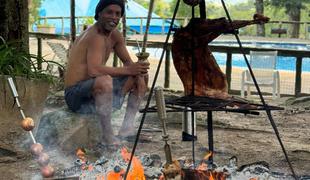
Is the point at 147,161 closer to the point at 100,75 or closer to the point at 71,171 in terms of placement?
the point at 71,171

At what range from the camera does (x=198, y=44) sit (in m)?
3.89

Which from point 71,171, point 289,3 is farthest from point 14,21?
point 289,3

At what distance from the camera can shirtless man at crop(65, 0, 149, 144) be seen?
502 cm

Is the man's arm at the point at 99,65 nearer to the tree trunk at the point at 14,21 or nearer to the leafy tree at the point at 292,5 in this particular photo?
the tree trunk at the point at 14,21

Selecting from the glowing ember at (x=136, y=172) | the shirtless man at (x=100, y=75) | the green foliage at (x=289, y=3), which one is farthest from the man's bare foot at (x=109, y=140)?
the green foliage at (x=289, y=3)

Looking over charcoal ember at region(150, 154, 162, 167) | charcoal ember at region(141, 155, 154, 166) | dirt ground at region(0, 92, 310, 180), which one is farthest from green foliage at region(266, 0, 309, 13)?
charcoal ember at region(141, 155, 154, 166)

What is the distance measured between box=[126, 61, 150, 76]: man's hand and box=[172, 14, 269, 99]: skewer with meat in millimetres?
1114

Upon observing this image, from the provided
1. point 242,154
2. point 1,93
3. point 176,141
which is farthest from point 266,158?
point 1,93

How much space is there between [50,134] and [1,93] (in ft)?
1.87

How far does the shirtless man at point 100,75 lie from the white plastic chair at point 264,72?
5187 millimetres

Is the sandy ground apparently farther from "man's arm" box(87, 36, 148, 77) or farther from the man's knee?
"man's arm" box(87, 36, 148, 77)

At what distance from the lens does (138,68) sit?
5.14 m

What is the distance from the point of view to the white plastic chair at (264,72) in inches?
402

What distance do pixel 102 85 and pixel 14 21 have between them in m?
1.40
